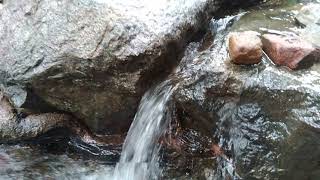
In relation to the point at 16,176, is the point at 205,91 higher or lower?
higher

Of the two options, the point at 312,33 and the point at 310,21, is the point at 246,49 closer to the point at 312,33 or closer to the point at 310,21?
the point at 312,33

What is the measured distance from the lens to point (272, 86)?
288 centimetres

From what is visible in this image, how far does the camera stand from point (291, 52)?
9.78 ft

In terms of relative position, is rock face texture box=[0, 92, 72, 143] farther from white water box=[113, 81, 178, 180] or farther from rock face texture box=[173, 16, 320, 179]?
rock face texture box=[173, 16, 320, 179]

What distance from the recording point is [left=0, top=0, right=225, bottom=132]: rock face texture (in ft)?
10.9

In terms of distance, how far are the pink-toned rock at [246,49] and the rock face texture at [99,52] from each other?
50cm

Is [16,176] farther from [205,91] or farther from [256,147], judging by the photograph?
[256,147]


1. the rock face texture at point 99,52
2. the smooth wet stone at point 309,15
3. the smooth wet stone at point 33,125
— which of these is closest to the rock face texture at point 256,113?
the rock face texture at point 99,52

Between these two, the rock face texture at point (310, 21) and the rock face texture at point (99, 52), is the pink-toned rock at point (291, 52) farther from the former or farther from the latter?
the rock face texture at point (99, 52)

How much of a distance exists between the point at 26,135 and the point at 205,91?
5.17ft

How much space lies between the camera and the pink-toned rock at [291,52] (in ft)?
9.75

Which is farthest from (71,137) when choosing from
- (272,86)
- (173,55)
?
(272,86)

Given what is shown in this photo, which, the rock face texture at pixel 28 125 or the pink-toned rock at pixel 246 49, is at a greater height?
the pink-toned rock at pixel 246 49

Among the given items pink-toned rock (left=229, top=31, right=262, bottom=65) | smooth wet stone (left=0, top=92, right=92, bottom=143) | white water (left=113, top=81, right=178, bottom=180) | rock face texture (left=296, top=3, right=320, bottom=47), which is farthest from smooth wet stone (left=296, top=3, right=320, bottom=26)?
smooth wet stone (left=0, top=92, right=92, bottom=143)
